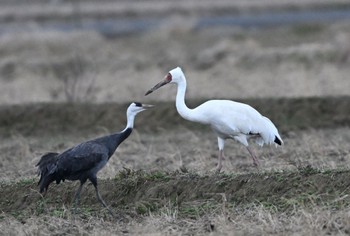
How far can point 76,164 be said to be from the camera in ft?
35.6

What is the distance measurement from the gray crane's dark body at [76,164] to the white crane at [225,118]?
1.75m

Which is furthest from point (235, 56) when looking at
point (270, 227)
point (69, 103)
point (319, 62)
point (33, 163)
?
point (270, 227)

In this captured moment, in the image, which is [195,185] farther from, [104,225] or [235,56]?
[235,56]

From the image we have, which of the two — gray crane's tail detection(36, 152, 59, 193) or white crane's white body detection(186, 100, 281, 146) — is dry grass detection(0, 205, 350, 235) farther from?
white crane's white body detection(186, 100, 281, 146)

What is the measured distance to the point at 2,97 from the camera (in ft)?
75.4

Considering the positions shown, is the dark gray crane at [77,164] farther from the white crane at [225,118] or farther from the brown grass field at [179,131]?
the white crane at [225,118]

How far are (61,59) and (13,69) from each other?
8.11 feet

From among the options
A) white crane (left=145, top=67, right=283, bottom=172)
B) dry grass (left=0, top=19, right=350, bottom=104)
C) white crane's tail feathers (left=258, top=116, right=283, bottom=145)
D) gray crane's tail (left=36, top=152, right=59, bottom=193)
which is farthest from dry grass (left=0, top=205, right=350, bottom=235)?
dry grass (left=0, top=19, right=350, bottom=104)

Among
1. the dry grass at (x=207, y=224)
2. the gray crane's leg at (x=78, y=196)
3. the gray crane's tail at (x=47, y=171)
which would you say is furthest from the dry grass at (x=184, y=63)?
the dry grass at (x=207, y=224)

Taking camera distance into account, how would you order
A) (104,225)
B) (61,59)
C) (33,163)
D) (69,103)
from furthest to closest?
(61,59) < (69,103) < (33,163) < (104,225)

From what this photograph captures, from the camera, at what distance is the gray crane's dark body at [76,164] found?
35.4 feet

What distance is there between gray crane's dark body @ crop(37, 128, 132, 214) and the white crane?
69.0 inches

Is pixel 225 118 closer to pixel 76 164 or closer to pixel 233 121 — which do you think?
pixel 233 121

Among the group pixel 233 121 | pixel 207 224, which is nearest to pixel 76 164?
pixel 207 224
